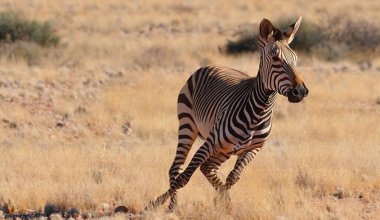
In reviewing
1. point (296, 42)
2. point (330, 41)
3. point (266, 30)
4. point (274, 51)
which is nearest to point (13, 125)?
point (266, 30)

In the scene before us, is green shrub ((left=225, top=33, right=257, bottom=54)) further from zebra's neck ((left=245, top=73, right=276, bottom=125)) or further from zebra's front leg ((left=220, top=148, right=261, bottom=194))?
zebra's neck ((left=245, top=73, right=276, bottom=125))

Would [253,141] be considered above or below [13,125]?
above

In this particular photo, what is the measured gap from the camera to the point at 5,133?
42.7 ft

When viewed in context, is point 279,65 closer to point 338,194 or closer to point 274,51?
point 274,51

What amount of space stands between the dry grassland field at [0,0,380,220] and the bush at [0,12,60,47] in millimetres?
421

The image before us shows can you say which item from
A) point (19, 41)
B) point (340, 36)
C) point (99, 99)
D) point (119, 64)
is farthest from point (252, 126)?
point (340, 36)

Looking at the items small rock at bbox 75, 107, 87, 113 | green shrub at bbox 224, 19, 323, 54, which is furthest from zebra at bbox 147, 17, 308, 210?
green shrub at bbox 224, 19, 323, 54

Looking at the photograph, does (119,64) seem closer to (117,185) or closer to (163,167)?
(163,167)

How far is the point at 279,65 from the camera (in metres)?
7.05

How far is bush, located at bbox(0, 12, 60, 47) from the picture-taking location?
23.3 metres

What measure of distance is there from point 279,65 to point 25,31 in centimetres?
1762

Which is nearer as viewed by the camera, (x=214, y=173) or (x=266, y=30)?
(x=266, y=30)

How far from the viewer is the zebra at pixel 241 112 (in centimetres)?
707

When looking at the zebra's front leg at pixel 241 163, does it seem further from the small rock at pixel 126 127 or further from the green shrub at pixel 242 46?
the green shrub at pixel 242 46
